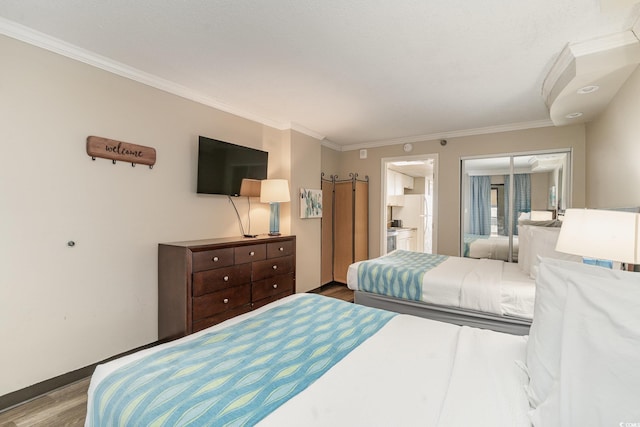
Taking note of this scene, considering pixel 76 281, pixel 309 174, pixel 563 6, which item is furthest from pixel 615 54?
pixel 76 281

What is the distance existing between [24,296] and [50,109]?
1336 millimetres

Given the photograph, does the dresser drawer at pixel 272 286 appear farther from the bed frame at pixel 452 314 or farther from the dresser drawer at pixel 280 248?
the bed frame at pixel 452 314

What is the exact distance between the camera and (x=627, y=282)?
913 millimetres

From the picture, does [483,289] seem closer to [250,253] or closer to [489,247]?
[489,247]

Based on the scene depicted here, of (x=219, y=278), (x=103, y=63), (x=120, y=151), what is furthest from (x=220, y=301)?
(x=103, y=63)

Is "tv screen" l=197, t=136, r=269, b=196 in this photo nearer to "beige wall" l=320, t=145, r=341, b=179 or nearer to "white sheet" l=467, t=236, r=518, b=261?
"beige wall" l=320, t=145, r=341, b=179

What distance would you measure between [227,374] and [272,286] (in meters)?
2.19

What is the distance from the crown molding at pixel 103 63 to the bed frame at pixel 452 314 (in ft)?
8.66

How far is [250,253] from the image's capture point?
3.03 m

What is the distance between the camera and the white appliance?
6.73 m

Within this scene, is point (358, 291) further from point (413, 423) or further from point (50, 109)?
point (50, 109)

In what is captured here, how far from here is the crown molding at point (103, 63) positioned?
200 cm

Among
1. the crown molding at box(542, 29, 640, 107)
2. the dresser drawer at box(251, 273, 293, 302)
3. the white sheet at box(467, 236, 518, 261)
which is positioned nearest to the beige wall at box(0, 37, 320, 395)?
the dresser drawer at box(251, 273, 293, 302)

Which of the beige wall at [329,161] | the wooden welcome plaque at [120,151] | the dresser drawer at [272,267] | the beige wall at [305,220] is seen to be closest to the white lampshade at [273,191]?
→ the beige wall at [305,220]
